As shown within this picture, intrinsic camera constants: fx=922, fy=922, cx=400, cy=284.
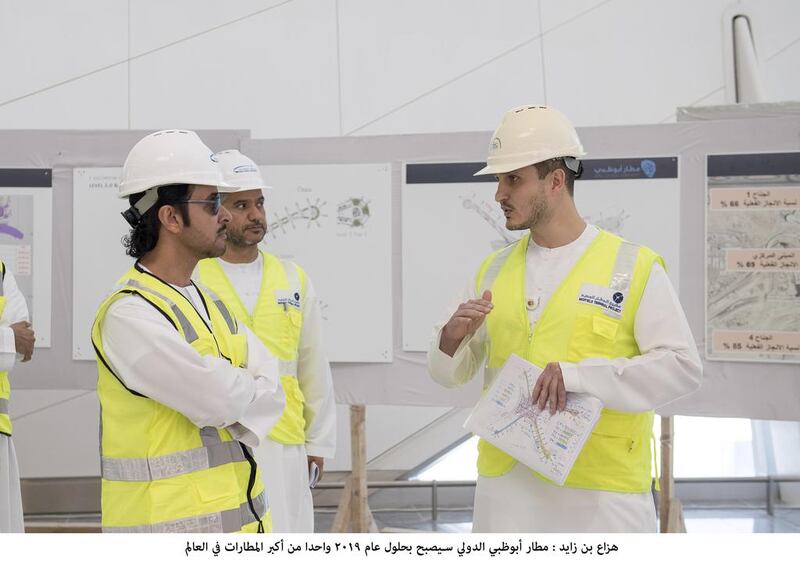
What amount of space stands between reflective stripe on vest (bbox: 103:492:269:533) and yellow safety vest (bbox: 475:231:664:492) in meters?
0.83

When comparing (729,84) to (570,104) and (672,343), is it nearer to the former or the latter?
(570,104)

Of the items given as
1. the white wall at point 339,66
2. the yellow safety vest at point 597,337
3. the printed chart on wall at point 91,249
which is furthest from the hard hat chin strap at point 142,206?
the white wall at point 339,66

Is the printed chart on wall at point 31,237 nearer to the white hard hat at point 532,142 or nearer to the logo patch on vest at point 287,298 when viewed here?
A: the logo patch on vest at point 287,298

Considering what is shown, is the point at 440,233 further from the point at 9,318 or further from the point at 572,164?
the point at 9,318

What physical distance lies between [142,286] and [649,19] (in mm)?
4713

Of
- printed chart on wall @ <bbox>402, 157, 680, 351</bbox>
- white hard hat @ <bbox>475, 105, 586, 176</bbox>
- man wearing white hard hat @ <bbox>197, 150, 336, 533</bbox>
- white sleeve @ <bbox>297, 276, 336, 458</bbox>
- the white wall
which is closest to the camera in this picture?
→ white hard hat @ <bbox>475, 105, 586, 176</bbox>

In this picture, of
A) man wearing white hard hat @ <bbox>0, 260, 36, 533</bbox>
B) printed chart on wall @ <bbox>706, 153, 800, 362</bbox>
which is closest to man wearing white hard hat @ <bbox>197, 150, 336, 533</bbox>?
man wearing white hard hat @ <bbox>0, 260, 36, 533</bbox>

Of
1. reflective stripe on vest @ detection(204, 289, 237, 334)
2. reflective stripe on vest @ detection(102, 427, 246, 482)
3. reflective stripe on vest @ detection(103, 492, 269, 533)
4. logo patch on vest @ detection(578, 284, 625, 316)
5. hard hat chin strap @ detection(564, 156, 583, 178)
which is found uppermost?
hard hat chin strap @ detection(564, 156, 583, 178)

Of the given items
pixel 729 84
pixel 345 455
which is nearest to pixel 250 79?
pixel 345 455

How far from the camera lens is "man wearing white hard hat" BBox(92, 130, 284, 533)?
224 cm

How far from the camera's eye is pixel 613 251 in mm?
2805

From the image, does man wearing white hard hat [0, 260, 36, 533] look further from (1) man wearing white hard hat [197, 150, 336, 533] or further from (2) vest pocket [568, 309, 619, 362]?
(2) vest pocket [568, 309, 619, 362]

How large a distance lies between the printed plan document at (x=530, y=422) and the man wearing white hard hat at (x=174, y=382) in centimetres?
66

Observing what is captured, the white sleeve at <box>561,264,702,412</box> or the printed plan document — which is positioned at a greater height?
the white sleeve at <box>561,264,702,412</box>
